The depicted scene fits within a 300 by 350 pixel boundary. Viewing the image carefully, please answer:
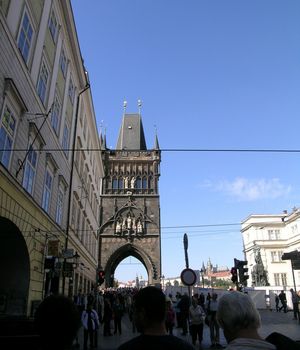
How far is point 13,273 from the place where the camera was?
48.3 ft

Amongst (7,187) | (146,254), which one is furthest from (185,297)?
(146,254)

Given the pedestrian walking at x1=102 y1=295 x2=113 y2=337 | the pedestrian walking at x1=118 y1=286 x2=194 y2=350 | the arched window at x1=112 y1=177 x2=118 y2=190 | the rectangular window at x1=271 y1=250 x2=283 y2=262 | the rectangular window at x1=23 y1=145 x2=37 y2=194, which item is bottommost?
the pedestrian walking at x1=102 y1=295 x2=113 y2=337

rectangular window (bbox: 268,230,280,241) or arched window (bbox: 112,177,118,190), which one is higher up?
arched window (bbox: 112,177,118,190)

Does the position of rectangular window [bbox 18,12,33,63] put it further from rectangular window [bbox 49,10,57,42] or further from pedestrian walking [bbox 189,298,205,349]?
pedestrian walking [bbox 189,298,205,349]

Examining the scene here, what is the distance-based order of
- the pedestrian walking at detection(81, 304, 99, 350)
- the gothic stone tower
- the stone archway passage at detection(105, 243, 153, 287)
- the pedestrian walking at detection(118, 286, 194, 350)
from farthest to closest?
the gothic stone tower, the stone archway passage at detection(105, 243, 153, 287), the pedestrian walking at detection(81, 304, 99, 350), the pedestrian walking at detection(118, 286, 194, 350)

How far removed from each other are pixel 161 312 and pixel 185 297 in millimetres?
14048

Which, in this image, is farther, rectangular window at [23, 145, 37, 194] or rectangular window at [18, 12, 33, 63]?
rectangular window at [23, 145, 37, 194]

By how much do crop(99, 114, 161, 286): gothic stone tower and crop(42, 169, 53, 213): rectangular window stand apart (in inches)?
1248

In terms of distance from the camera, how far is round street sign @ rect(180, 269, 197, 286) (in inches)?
490

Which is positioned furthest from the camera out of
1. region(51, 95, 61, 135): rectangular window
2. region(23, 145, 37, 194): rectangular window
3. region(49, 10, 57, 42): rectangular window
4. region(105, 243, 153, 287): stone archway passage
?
region(105, 243, 153, 287): stone archway passage

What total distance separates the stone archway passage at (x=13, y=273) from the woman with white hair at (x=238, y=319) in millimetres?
12104

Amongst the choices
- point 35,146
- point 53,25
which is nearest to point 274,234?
point 53,25

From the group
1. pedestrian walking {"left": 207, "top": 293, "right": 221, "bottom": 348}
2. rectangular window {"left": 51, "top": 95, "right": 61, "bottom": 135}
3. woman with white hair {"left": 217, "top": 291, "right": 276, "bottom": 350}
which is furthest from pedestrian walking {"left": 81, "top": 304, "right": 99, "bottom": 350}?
rectangular window {"left": 51, "top": 95, "right": 61, "bottom": 135}

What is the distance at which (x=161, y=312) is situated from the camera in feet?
9.27
